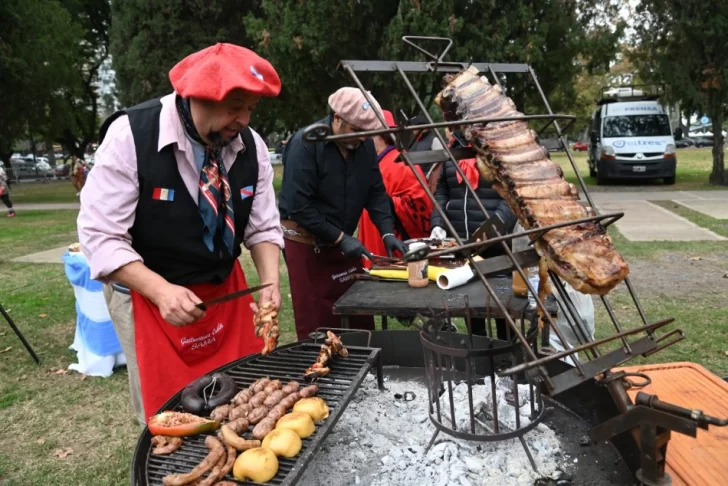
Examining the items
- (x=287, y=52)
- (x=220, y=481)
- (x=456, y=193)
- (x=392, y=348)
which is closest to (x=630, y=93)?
(x=287, y=52)

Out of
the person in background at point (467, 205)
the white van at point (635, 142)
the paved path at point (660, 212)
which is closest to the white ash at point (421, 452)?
the person in background at point (467, 205)

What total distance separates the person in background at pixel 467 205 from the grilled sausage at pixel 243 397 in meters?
2.24

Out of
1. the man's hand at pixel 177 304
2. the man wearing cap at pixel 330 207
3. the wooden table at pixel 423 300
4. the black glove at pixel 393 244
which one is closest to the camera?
the man's hand at pixel 177 304

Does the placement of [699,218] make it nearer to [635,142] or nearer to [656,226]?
[656,226]

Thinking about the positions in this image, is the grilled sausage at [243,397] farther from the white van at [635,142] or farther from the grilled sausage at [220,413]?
the white van at [635,142]

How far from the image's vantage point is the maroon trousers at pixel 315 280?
12.1 feet

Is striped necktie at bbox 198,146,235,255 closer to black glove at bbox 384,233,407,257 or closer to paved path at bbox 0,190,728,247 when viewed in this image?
black glove at bbox 384,233,407,257

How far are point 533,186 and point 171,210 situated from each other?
1.38 m

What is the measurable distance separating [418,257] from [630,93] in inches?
831

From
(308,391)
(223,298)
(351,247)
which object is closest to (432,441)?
(308,391)

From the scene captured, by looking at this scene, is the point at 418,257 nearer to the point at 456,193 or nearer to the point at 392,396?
the point at 392,396

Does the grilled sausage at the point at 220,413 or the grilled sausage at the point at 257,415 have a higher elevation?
the grilled sausage at the point at 220,413

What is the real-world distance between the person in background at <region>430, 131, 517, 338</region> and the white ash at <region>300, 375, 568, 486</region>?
1.71 m

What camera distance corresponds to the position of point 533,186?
6.31 feet
